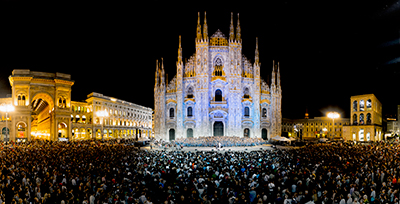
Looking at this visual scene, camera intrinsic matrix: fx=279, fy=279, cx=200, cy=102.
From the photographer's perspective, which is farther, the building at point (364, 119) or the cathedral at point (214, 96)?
the building at point (364, 119)

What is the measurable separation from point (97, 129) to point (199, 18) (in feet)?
139

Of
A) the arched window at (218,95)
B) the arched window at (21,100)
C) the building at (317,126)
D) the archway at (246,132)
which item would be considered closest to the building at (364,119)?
the archway at (246,132)

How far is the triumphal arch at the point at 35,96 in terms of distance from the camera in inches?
2068

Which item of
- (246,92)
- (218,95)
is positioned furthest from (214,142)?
(246,92)

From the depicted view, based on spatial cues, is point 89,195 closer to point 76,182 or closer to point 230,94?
point 76,182

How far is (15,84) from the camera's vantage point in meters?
52.5

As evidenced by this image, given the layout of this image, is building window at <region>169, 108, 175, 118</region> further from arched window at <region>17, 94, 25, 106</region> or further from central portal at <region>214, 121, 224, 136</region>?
arched window at <region>17, 94, 25, 106</region>

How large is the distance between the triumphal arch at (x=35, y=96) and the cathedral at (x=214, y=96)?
746 inches

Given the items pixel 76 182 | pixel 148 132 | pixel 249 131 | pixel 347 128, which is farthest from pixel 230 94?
pixel 148 132

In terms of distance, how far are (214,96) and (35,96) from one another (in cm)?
3498

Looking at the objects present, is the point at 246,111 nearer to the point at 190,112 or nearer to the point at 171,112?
the point at 190,112

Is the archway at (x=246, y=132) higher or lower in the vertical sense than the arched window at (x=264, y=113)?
lower

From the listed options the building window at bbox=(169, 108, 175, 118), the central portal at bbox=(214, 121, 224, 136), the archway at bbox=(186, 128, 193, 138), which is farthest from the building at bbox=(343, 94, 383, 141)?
the building window at bbox=(169, 108, 175, 118)

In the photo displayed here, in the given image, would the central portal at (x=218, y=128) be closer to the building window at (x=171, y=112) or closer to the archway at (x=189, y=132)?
the archway at (x=189, y=132)
